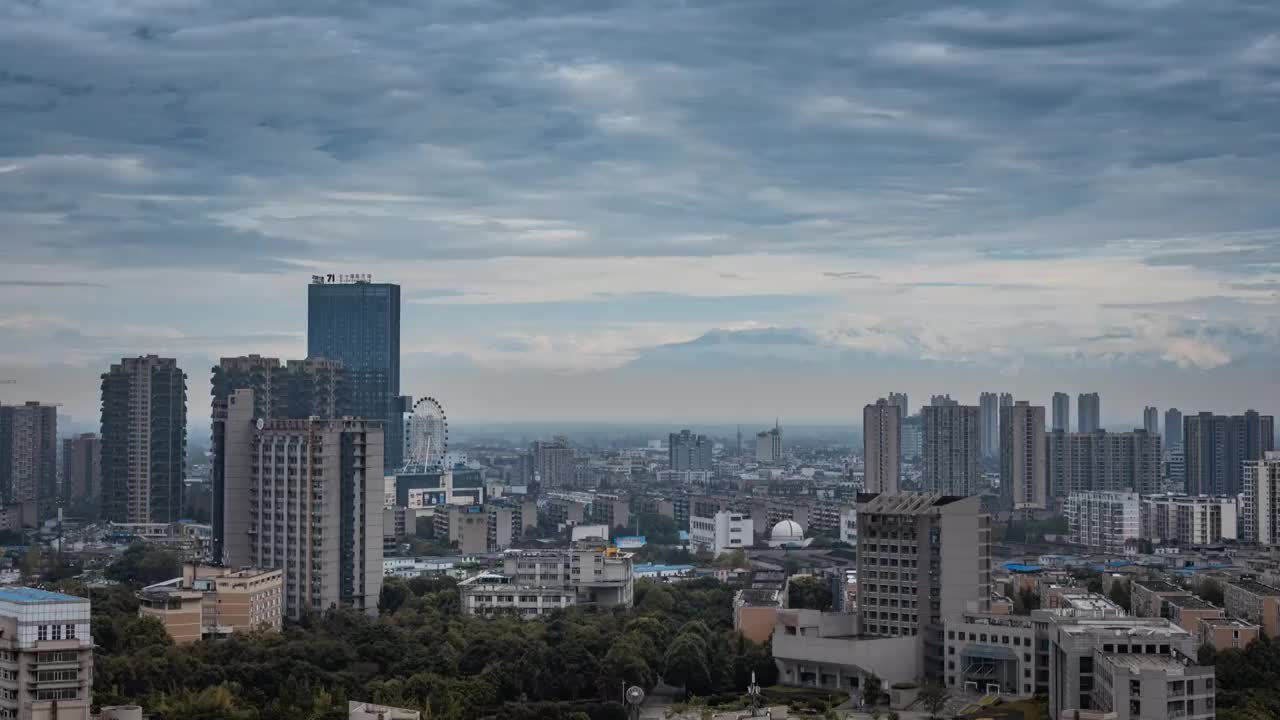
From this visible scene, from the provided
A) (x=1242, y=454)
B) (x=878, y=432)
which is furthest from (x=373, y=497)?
(x=1242, y=454)

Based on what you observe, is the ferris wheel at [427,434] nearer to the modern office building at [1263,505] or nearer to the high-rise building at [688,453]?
the high-rise building at [688,453]

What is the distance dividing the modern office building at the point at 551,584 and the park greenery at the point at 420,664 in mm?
2579

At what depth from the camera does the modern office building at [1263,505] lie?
44250 mm

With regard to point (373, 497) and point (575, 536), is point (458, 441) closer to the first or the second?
point (575, 536)

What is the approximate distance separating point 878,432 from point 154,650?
38952mm

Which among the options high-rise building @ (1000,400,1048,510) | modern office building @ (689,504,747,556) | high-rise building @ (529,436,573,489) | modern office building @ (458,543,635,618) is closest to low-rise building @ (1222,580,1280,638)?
modern office building @ (458,543,635,618)

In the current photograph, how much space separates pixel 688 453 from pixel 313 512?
64.0 meters

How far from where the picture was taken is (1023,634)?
74.6 ft

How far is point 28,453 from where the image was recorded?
54844mm

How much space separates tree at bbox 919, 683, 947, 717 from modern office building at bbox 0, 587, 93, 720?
414 inches

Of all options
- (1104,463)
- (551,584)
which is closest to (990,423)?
(1104,463)

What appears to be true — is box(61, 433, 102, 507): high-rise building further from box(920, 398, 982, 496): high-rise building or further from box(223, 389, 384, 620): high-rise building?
box(920, 398, 982, 496): high-rise building

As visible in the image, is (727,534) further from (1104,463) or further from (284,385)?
(1104,463)

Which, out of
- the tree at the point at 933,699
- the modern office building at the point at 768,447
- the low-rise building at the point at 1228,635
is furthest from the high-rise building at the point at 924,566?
the modern office building at the point at 768,447
